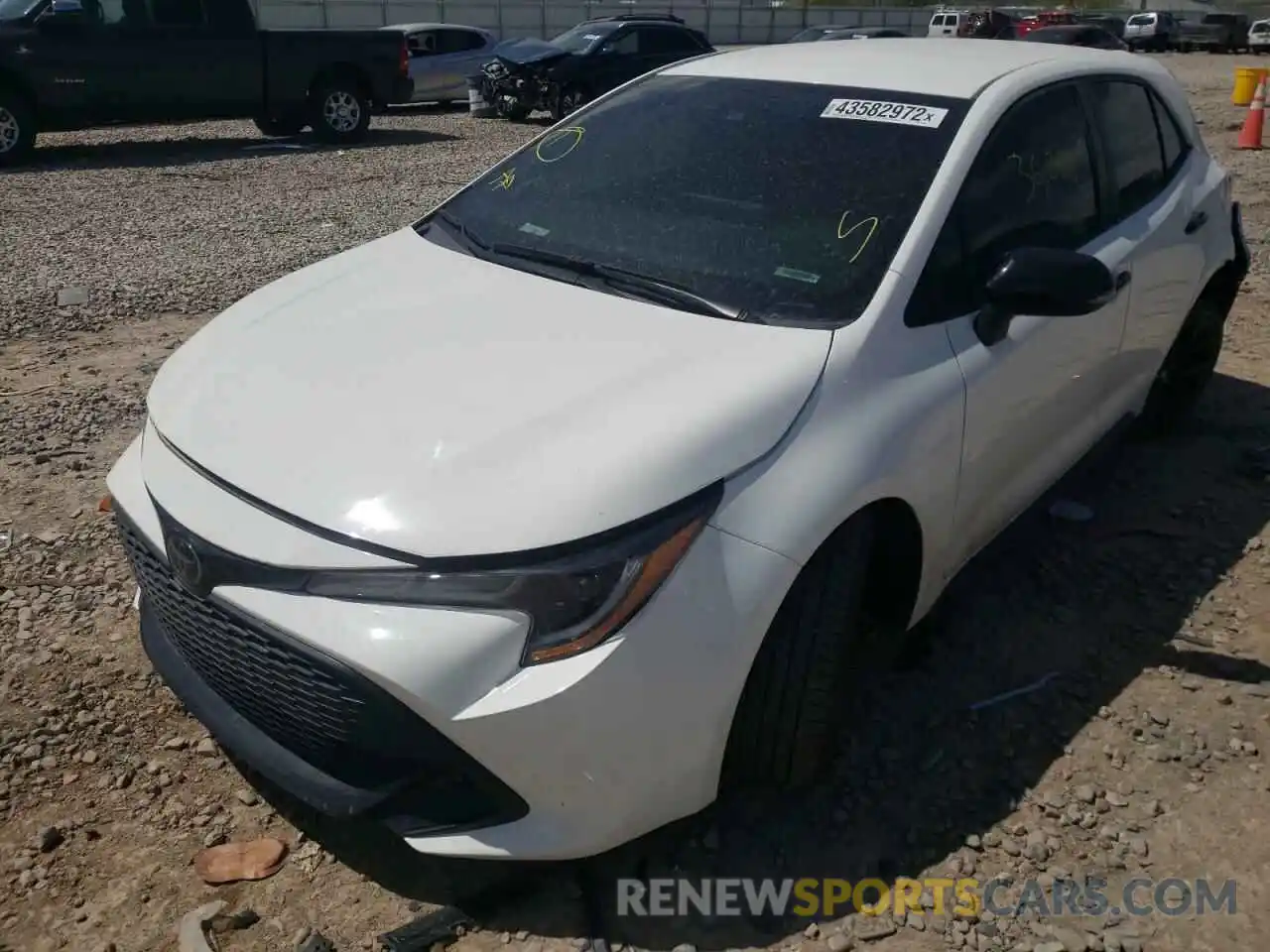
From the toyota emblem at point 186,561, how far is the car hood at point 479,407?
6.3 inches

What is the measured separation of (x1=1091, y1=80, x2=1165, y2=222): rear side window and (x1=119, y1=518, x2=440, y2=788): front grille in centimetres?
281

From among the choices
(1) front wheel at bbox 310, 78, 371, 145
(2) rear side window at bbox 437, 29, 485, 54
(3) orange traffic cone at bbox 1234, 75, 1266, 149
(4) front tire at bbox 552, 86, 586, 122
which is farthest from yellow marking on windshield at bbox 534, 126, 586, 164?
(2) rear side window at bbox 437, 29, 485, 54

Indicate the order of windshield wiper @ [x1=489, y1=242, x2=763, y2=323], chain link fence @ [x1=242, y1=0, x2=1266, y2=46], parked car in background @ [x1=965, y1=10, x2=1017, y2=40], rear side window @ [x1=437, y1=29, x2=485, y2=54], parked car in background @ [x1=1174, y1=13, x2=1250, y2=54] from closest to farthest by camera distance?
windshield wiper @ [x1=489, y1=242, x2=763, y2=323]
rear side window @ [x1=437, y1=29, x2=485, y2=54]
parked car in background @ [x1=965, y1=10, x2=1017, y2=40]
chain link fence @ [x1=242, y1=0, x2=1266, y2=46]
parked car in background @ [x1=1174, y1=13, x2=1250, y2=54]

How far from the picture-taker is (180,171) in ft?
37.5

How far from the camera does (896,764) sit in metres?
2.89

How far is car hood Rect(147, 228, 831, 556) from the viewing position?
212 cm

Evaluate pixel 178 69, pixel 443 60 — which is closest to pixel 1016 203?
pixel 178 69

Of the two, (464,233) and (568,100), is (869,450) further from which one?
(568,100)

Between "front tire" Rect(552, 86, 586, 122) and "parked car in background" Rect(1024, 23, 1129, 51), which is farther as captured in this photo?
"parked car in background" Rect(1024, 23, 1129, 51)

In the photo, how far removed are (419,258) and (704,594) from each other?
62.6 inches

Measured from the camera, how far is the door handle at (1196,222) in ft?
13.4

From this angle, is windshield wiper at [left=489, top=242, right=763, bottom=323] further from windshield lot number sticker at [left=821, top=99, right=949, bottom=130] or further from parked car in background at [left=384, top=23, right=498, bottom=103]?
parked car in background at [left=384, top=23, right=498, bottom=103]

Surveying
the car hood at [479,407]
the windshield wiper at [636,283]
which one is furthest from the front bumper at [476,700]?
the windshield wiper at [636,283]

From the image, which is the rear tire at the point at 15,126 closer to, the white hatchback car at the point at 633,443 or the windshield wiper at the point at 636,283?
the white hatchback car at the point at 633,443
